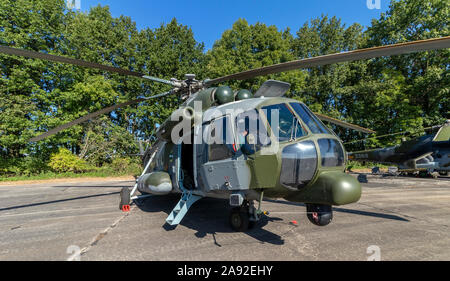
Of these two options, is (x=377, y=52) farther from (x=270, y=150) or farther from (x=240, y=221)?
(x=240, y=221)

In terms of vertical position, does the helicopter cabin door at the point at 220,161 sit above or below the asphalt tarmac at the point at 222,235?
above

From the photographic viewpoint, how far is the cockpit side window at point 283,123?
339cm

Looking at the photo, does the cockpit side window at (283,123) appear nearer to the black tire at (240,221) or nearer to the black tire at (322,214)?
the black tire at (322,214)

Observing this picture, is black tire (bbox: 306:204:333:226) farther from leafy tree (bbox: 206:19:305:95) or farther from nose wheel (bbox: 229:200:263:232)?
leafy tree (bbox: 206:19:305:95)

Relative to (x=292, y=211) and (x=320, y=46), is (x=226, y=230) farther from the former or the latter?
(x=320, y=46)

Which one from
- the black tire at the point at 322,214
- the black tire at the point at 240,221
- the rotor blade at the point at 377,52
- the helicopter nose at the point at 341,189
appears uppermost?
the rotor blade at the point at 377,52

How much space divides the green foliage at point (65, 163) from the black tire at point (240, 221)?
20.4 metres

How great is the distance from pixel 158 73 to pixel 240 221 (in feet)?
75.2

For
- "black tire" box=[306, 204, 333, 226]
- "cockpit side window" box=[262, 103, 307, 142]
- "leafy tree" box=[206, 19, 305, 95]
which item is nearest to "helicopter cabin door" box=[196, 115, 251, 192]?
"cockpit side window" box=[262, 103, 307, 142]

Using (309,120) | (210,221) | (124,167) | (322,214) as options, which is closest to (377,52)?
(309,120)

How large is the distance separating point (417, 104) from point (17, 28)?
1556 inches

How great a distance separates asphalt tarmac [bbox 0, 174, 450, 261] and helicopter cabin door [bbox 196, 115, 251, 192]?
109 cm

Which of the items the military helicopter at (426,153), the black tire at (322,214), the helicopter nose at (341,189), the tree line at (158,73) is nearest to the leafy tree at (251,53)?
the tree line at (158,73)
